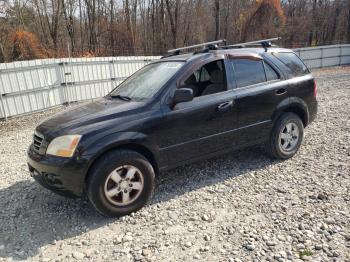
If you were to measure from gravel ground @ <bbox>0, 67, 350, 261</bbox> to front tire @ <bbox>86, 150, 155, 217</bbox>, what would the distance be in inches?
6.3

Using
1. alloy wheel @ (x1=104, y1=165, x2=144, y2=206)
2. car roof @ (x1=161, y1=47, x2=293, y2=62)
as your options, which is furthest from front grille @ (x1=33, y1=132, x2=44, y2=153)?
car roof @ (x1=161, y1=47, x2=293, y2=62)

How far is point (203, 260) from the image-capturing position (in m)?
2.75

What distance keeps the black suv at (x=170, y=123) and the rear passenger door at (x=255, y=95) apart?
0.05 ft

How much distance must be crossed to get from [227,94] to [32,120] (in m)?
7.07

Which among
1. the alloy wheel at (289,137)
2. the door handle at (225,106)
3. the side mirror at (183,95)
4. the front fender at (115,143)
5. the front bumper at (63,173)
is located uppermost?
the side mirror at (183,95)

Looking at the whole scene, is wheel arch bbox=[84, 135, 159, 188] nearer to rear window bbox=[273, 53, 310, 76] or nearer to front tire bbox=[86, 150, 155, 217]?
front tire bbox=[86, 150, 155, 217]

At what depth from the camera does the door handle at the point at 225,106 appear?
4.01 metres

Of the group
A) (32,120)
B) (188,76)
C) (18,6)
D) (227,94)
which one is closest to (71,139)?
(188,76)

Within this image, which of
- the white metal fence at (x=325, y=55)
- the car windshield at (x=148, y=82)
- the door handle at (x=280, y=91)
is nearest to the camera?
the car windshield at (x=148, y=82)

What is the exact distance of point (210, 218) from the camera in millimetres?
3389

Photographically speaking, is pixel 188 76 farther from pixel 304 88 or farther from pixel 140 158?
pixel 304 88

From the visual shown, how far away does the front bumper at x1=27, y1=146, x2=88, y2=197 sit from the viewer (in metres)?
3.16

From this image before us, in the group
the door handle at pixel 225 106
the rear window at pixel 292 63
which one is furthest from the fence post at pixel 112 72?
the door handle at pixel 225 106

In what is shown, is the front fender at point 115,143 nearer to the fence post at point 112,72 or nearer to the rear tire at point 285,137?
the rear tire at point 285,137
